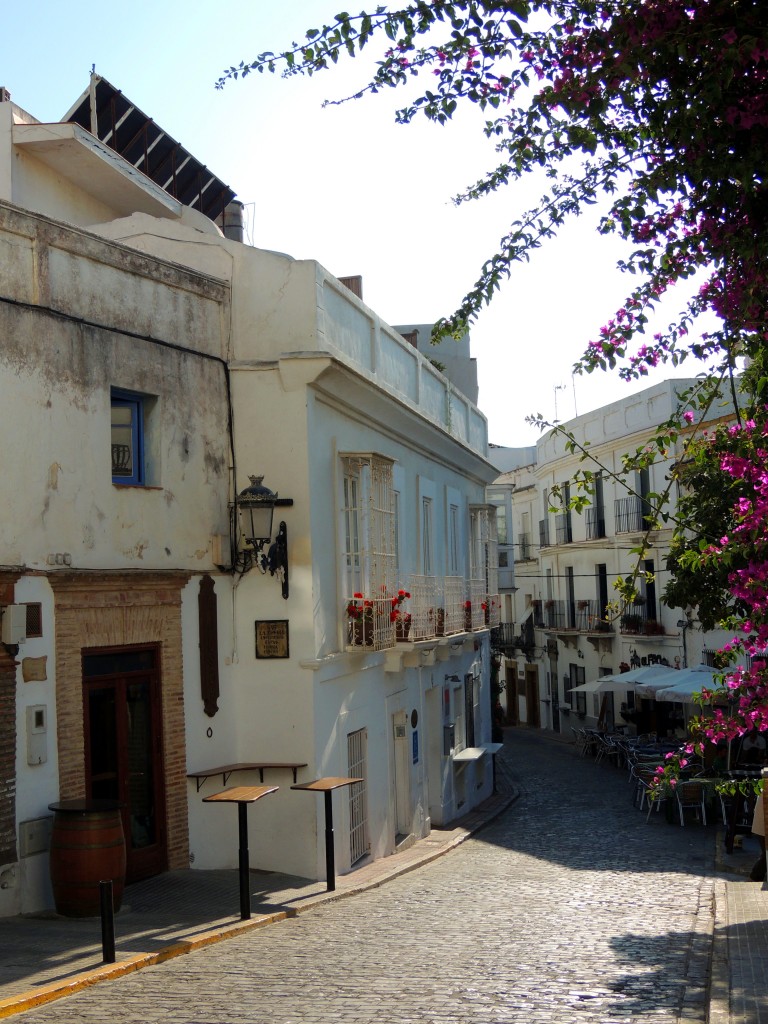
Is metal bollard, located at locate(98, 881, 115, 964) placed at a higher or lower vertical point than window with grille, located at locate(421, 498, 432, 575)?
lower

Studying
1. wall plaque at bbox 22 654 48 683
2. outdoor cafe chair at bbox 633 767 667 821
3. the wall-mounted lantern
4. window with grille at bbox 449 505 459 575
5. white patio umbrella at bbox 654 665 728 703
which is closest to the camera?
wall plaque at bbox 22 654 48 683

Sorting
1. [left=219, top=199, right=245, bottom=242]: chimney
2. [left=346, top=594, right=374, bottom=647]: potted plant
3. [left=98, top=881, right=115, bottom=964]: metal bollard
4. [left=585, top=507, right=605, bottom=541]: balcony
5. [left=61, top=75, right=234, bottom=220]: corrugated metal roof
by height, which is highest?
[left=61, top=75, right=234, bottom=220]: corrugated metal roof

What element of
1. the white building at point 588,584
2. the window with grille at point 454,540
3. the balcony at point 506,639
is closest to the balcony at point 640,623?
the white building at point 588,584

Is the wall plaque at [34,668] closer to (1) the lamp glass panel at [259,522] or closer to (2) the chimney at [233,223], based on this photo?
(1) the lamp glass panel at [259,522]

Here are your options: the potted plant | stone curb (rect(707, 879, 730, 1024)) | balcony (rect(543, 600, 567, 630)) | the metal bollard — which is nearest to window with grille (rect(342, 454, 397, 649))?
the potted plant

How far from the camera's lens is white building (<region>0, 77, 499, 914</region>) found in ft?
32.5

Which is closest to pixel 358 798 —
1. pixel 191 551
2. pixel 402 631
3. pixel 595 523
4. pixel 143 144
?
pixel 402 631

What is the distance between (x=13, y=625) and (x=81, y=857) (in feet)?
6.10

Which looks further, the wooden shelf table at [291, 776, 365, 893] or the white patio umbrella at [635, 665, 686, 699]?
the white patio umbrella at [635, 665, 686, 699]

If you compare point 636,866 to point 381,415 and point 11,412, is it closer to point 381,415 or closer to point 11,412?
point 381,415

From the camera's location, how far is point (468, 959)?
27.1 ft

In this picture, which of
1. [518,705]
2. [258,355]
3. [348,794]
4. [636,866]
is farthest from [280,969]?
[518,705]

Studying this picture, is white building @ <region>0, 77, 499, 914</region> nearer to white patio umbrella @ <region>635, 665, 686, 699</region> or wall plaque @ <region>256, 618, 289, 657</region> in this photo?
wall plaque @ <region>256, 618, 289, 657</region>

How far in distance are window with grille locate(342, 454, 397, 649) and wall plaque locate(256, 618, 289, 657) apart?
1.35 m
